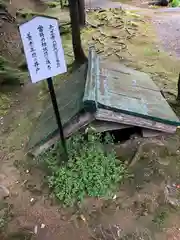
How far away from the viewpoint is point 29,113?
6500mm

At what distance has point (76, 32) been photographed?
7.67m

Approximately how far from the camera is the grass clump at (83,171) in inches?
170

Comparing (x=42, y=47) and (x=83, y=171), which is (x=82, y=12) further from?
(x=83, y=171)

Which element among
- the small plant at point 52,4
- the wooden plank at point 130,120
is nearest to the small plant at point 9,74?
the wooden plank at point 130,120

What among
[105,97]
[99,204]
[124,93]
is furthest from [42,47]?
[99,204]

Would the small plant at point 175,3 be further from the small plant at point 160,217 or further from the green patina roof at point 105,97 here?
the small plant at point 160,217

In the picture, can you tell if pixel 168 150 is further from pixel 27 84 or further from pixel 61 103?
pixel 27 84

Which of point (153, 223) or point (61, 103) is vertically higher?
point (61, 103)

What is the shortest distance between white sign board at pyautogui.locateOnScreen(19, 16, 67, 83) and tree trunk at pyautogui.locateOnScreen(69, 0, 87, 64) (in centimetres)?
378

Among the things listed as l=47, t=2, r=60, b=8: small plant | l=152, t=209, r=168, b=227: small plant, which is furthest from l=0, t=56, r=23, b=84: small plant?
l=47, t=2, r=60, b=8: small plant

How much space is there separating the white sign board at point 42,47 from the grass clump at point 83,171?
1.36 m

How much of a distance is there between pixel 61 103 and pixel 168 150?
81.8 inches

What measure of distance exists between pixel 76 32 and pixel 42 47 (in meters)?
4.17

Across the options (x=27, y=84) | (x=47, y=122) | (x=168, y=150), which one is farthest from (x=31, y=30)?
(x=27, y=84)
